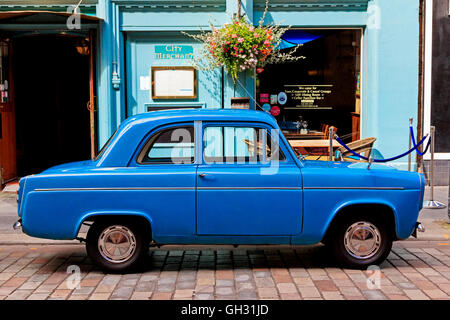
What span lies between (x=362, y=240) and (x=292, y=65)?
20.4 feet

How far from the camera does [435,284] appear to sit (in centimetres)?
617

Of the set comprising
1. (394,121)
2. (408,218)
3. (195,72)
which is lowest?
(408,218)

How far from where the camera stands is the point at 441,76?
39.7ft

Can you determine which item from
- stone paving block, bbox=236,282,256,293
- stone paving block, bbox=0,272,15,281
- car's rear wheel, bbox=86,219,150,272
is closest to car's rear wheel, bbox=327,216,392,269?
stone paving block, bbox=236,282,256,293

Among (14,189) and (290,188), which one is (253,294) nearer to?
(290,188)

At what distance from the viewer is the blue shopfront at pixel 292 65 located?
11922mm

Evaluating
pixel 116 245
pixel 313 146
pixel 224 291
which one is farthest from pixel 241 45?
pixel 224 291

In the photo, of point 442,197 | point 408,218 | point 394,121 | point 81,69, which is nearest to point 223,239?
point 408,218

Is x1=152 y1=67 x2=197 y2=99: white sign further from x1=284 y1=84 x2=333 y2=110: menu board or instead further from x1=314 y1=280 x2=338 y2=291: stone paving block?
x1=314 y1=280 x2=338 y2=291: stone paving block

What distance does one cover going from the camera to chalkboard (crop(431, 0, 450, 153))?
1205 centimetres

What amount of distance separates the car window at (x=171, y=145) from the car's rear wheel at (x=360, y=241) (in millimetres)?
1693

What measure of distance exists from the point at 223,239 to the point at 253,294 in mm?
834
